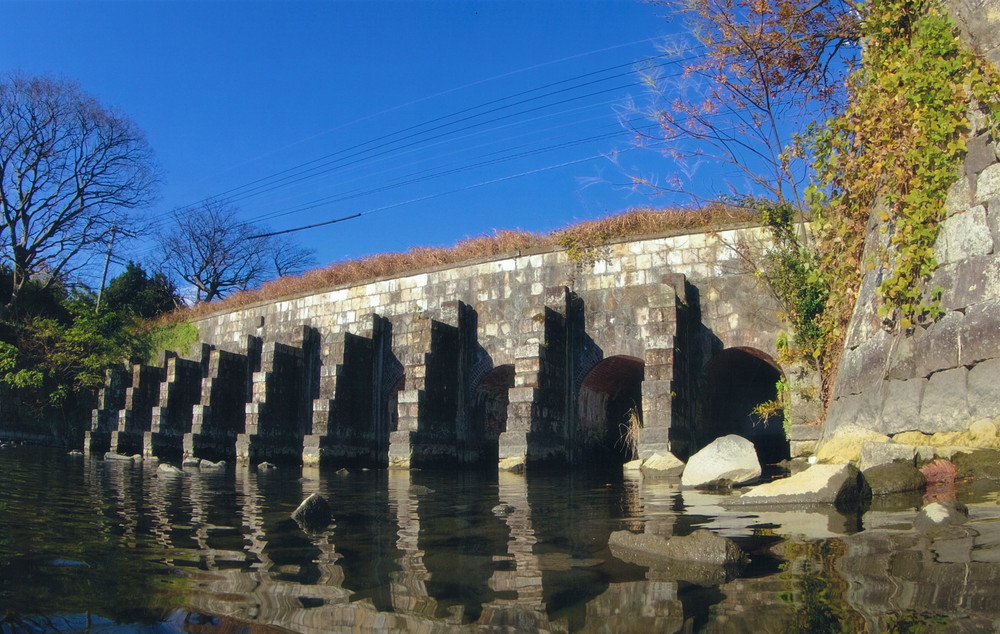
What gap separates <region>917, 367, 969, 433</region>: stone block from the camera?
6.55 m

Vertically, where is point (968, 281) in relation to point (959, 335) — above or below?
above

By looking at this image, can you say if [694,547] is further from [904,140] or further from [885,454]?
[904,140]

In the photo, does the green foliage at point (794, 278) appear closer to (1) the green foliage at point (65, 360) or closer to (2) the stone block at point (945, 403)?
(2) the stone block at point (945, 403)

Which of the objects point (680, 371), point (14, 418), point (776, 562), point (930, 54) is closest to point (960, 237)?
point (930, 54)

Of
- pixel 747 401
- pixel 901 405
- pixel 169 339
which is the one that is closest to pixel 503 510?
pixel 901 405

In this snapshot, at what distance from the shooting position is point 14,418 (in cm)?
2538

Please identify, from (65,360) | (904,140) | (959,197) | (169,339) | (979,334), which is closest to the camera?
(979,334)

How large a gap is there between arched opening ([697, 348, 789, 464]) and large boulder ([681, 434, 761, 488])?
6.76 meters

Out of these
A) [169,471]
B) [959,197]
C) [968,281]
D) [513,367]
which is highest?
[959,197]

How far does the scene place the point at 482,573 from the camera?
3559mm

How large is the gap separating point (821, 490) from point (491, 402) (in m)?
11.9

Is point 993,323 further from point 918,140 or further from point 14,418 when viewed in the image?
point 14,418

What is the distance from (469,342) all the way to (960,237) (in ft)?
35.2

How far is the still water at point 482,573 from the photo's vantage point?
105 inches
